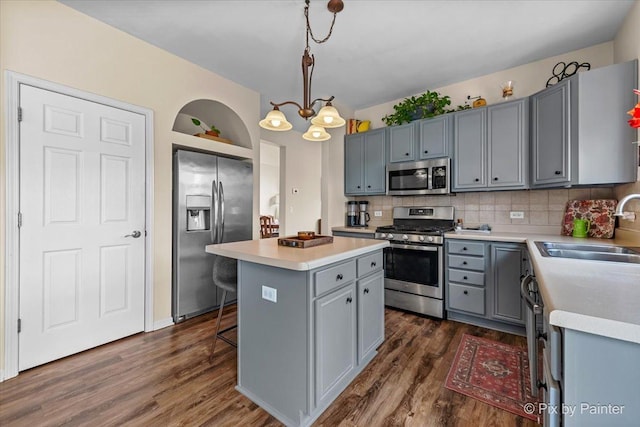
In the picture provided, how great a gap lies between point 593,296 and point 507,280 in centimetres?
196

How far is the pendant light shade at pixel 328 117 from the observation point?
1942 millimetres

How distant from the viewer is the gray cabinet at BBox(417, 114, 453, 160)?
3229 millimetres

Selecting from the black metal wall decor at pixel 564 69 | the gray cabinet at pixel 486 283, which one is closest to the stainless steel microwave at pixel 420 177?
the gray cabinet at pixel 486 283

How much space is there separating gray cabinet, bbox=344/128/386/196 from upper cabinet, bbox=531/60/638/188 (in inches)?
68.2

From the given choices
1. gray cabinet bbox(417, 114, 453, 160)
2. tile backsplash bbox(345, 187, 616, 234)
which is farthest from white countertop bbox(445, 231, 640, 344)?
gray cabinet bbox(417, 114, 453, 160)

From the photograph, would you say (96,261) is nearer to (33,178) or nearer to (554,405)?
(33,178)

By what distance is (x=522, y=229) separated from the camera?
301 cm

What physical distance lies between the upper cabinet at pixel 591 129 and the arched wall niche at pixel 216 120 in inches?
125

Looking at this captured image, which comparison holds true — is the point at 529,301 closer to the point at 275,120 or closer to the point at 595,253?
the point at 595,253

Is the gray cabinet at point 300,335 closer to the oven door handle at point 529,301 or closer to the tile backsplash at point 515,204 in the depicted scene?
the oven door handle at point 529,301

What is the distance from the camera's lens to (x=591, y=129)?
226 centimetres

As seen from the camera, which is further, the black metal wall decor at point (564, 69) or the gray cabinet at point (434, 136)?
the gray cabinet at point (434, 136)

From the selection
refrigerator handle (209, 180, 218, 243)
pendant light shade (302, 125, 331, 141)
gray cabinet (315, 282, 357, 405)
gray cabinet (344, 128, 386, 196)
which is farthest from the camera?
gray cabinet (344, 128, 386, 196)

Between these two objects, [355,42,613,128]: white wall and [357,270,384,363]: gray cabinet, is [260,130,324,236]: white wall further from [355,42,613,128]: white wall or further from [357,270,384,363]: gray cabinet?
[357,270,384,363]: gray cabinet
